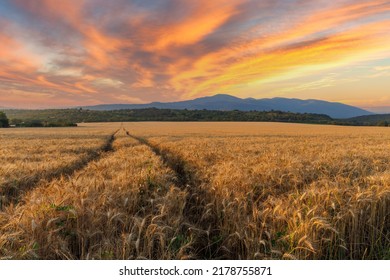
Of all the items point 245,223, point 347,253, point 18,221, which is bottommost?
point 347,253

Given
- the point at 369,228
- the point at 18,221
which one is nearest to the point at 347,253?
the point at 369,228

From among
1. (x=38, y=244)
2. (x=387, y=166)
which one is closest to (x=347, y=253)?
(x=38, y=244)

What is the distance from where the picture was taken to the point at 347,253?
4.19 meters

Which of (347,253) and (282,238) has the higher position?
(282,238)

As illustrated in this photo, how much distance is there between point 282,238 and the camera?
3957mm

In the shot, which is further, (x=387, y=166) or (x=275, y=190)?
(x=387, y=166)

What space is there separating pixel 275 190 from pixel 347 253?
94.4 inches
